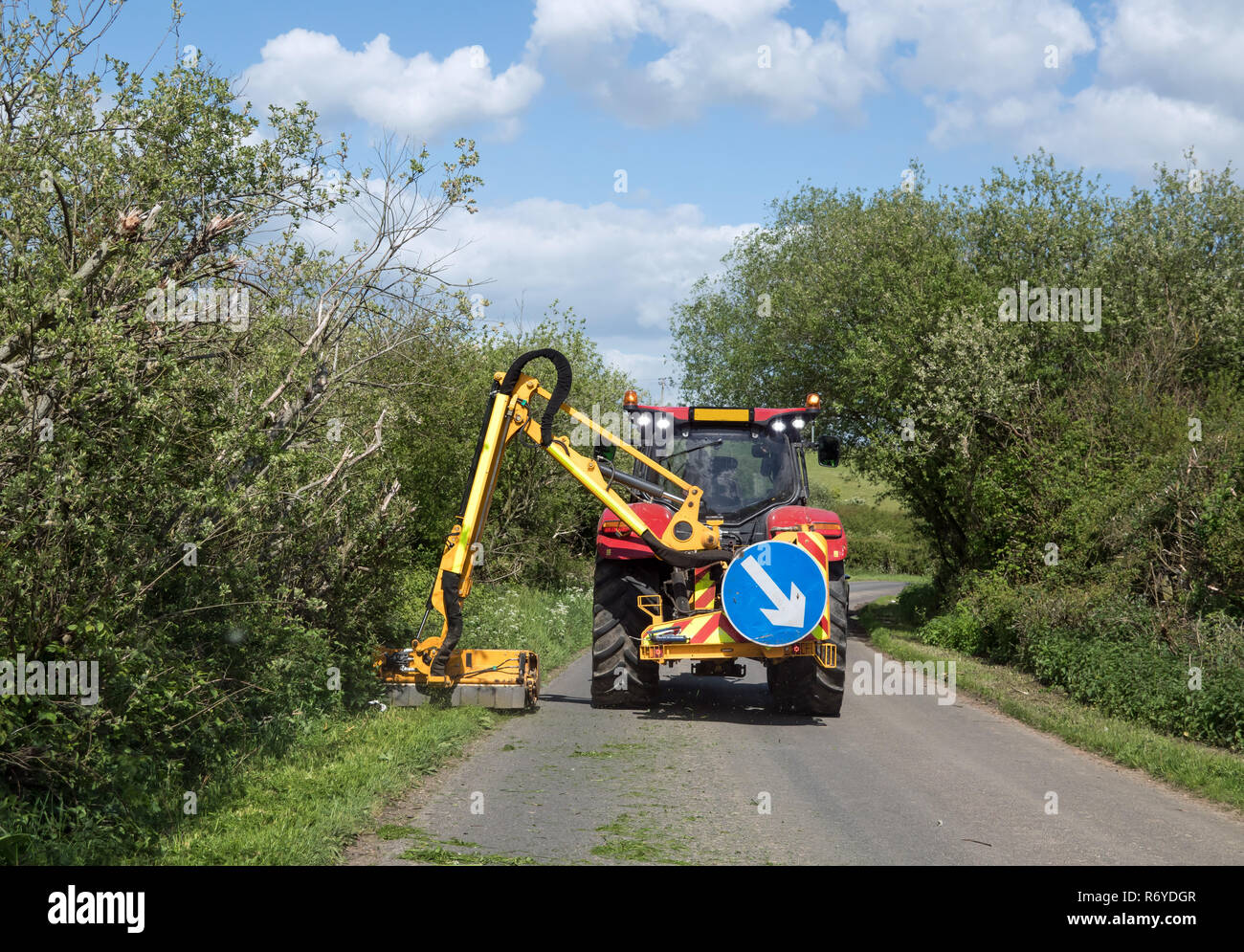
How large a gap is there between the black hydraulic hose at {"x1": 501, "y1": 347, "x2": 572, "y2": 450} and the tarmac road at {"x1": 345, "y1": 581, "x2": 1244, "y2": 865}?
2.82m

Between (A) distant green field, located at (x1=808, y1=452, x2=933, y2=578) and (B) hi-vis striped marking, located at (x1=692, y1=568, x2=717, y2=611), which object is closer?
(B) hi-vis striped marking, located at (x1=692, y1=568, x2=717, y2=611)

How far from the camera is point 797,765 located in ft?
27.8

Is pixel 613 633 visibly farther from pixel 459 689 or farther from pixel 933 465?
pixel 933 465

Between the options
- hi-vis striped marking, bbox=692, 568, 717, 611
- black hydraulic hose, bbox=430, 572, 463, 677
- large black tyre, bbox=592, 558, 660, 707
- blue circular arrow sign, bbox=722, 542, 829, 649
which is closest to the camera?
blue circular arrow sign, bbox=722, 542, 829, 649

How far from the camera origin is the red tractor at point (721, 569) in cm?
1002

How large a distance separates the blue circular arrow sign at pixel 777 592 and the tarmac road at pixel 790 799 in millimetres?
1005

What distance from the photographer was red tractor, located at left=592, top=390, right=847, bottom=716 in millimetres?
10023

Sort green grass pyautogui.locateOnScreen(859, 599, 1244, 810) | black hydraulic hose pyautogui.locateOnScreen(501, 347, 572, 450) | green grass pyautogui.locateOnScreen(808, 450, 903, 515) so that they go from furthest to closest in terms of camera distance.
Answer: green grass pyautogui.locateOnScreen(808, 450, 903, 515)
black hydraulic hose pyautogui.locateOnScreen(501, 347, 572, 450)
green grass pyautogui.locateOnScreen(859, 599, 1244, 810)

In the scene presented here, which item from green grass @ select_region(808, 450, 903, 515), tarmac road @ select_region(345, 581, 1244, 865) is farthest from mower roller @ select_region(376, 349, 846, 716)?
green grass @ select_region(808, 450, 903, 515)

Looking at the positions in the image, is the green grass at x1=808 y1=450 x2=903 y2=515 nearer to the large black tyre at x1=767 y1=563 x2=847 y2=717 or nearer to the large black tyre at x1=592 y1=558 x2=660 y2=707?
the large black tyre at x1=767 y1=563 x2=847 y2=717

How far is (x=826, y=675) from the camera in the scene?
10.6 meters
